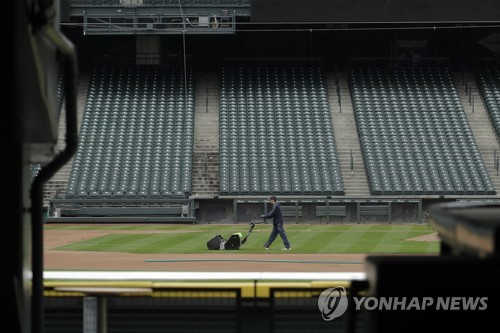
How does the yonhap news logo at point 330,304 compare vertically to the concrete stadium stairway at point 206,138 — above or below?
below

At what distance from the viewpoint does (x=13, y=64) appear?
149 inches

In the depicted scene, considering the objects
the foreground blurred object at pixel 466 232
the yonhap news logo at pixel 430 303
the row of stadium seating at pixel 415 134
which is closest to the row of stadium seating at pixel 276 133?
the row of stadium seating at pixel 415 134

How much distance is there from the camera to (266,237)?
115 ft

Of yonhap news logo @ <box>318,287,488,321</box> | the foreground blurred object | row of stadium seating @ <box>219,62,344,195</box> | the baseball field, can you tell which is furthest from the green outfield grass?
yonhap news logo @ <box>318,287,488,321</box>

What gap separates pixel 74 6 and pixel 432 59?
71.1 feet

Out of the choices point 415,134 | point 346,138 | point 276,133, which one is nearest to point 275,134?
point 276,133

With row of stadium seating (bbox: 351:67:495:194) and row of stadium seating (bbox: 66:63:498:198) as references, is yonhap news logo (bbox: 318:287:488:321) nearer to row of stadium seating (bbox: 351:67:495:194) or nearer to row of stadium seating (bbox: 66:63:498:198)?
A: row of stadium seating (bbox: 66:63:498:198)

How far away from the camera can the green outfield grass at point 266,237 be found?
96.1 ft

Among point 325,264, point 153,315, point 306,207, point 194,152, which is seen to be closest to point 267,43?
point 194,152

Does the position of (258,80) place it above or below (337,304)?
above

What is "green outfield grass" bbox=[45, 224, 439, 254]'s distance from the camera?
29281mm

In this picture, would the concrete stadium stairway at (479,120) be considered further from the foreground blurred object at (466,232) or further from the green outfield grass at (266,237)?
the foreground blurred object at (466,232)

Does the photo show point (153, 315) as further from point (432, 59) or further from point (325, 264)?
point (432, 59)

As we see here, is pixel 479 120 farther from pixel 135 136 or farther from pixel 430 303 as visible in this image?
pixel 430 303
